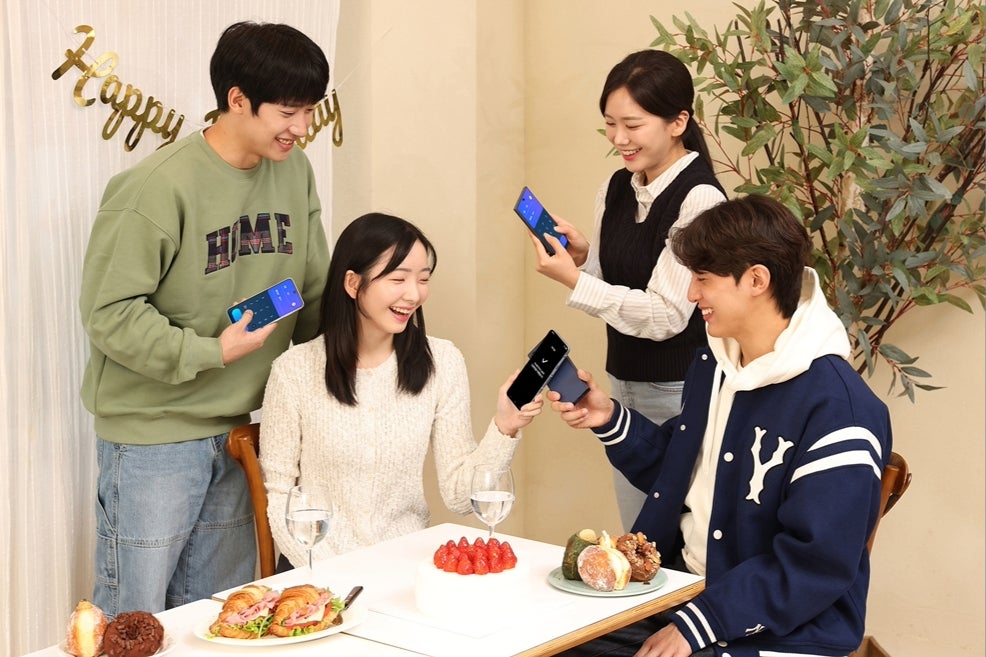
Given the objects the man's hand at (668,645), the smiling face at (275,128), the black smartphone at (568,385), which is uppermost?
the smiling face at (275,128)

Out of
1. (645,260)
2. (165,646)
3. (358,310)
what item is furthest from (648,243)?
(165,646)

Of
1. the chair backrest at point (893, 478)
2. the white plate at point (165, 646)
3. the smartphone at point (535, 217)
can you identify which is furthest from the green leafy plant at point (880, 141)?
the white plate at point (165, 646)

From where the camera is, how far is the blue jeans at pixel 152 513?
2.37 m

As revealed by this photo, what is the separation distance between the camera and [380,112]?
321 centimetres

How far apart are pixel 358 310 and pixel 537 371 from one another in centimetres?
49

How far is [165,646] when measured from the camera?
1.53m

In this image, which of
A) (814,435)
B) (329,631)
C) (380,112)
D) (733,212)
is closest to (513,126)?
(380,112)

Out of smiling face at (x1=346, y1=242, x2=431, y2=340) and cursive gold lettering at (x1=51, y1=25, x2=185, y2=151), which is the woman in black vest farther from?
cursive gold lettering at (x1=51, y1=25, x2=185, y2=151)

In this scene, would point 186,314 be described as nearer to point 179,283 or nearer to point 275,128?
point 179,283

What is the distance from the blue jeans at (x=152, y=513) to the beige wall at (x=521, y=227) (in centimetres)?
96

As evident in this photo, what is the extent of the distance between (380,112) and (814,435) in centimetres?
182

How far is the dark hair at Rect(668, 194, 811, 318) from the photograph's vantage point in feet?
6.15

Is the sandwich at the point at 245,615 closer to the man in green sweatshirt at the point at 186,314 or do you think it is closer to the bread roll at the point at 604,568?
the bread roll at the point at 604,568

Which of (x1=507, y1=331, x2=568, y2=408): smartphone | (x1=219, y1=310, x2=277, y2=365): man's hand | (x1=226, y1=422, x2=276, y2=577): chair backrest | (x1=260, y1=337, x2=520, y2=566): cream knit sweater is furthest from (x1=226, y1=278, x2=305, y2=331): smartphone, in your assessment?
(x1=507, y1=331, x2=568, y2=408): smartphone
